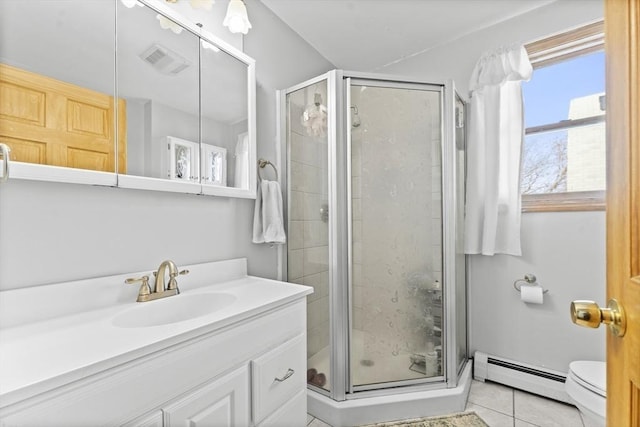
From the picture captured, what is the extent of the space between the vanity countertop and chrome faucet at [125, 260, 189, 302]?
0.04 meters

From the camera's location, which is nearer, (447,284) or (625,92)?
(625,92)

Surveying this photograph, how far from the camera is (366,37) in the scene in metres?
2.27

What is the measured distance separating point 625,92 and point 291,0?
192 centimetres

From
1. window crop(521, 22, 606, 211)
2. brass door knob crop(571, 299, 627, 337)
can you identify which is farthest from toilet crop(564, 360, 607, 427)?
brass door knob crop(571, 299, 627, 337)

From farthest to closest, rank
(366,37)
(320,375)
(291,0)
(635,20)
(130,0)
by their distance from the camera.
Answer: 1. (366,37)
2. (291,0)
3. (320,375)
4. (130,0)
5. (635,20)

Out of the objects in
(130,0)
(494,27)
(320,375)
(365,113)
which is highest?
(494,27)

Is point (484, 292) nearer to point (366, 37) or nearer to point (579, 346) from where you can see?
point (579, 346)

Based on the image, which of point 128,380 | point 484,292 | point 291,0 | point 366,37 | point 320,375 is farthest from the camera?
point 366,37

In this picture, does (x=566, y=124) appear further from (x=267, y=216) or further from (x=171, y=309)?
(x=171, y=309)

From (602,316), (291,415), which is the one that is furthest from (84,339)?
(602,316)

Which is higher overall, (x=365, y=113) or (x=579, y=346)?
(x=365, y=113)

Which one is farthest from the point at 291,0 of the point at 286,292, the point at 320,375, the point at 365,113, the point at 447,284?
the point at 320,375

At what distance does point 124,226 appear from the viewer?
1.15 metres

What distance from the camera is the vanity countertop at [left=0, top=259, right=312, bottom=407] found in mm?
587
